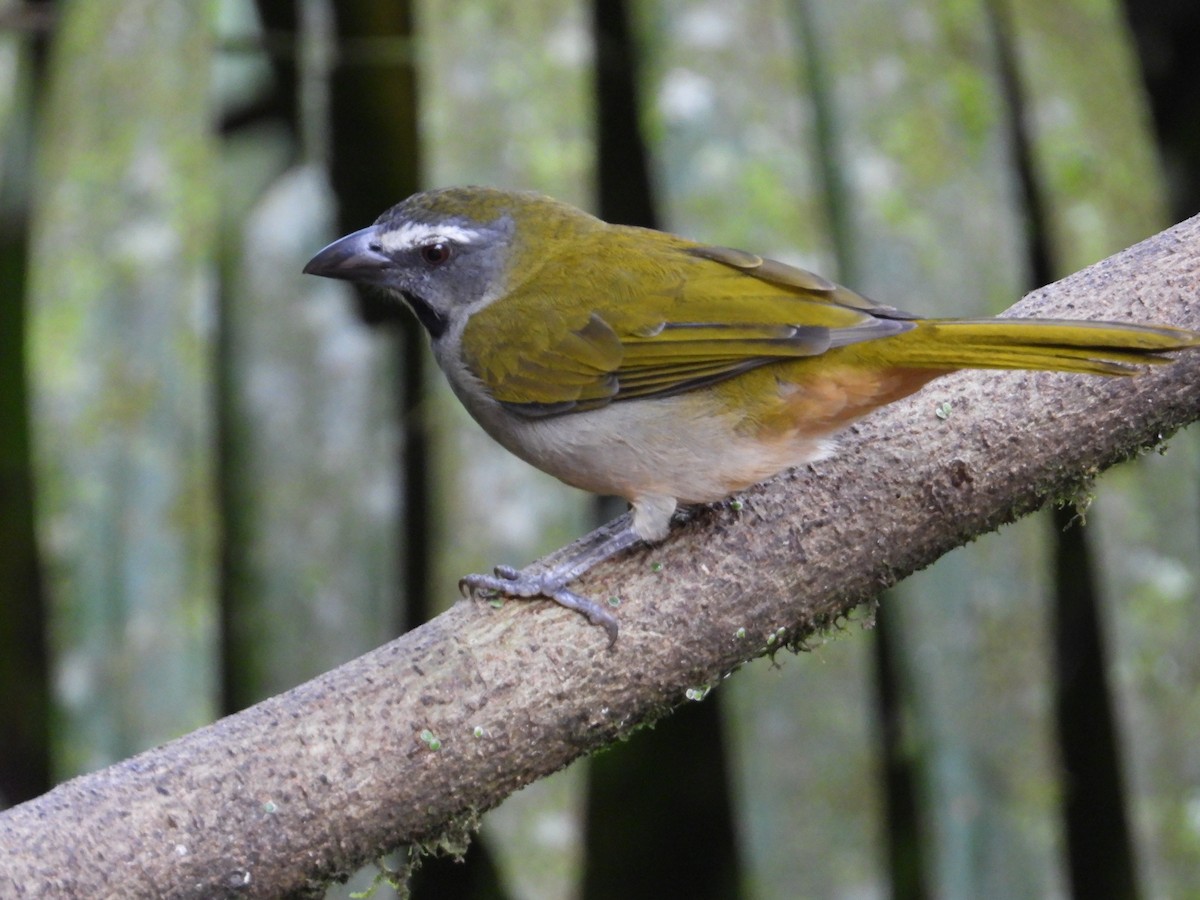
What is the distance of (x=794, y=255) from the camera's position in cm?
340

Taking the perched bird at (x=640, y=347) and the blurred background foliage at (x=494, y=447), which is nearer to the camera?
the perched bird at (x=640, y=347)

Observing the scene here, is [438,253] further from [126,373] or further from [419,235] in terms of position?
[126,373]

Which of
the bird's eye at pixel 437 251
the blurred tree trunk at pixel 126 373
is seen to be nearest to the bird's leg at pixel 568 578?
the bird's eye at pixel 437 251

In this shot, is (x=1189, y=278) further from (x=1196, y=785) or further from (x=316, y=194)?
(x=316, y=194)

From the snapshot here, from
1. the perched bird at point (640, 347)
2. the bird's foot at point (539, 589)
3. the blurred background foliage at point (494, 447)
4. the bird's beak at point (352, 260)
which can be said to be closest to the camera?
the bird's foot at point (539, 589)

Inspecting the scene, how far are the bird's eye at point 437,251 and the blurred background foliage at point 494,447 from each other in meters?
0.59

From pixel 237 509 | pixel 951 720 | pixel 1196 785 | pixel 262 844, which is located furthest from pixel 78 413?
pixel 1196 785

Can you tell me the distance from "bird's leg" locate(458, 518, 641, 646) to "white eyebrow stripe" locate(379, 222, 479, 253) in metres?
0.80

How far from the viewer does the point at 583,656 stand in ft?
7.48

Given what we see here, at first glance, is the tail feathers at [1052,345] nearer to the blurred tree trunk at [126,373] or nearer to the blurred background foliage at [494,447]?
the blurred background foliage at [494,447]

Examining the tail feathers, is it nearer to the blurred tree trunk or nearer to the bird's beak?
the bird's beak

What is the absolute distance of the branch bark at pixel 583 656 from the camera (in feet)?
6.98

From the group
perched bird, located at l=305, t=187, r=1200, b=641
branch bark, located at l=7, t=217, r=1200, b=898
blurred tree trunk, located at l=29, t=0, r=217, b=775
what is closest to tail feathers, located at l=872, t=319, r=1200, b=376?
Result: perched bird, located at l=305, t=187, r=1200, b=641

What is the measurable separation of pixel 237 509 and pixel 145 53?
1265 millimetres
